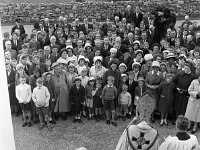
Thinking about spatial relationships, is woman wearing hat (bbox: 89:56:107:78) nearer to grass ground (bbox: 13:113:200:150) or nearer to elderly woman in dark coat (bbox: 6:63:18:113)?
grass ground (bbox: 13:113:200:150)

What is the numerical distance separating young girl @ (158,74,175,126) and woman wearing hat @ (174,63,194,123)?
123mm

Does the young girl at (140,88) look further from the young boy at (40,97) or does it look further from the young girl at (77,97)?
the young boy at (40,97)

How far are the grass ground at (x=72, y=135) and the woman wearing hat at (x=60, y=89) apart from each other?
12.2 inches

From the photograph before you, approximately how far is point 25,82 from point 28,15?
8739 millimetres

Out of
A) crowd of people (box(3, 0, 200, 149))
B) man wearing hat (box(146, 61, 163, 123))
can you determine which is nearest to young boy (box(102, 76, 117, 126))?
crowd of people (box(3, 0, 200, 149))

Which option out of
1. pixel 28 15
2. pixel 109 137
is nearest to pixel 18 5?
pixel 28 15

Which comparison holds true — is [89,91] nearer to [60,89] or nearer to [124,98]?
[60,89]

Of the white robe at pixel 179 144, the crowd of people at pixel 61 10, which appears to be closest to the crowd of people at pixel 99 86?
the white robe at pixel 179 144

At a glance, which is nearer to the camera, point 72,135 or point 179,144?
point 179,144

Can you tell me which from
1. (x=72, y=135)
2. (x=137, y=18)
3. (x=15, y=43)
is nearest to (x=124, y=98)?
(x=72, y=135)

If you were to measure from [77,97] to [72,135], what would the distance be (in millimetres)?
796

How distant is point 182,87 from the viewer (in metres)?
6.19

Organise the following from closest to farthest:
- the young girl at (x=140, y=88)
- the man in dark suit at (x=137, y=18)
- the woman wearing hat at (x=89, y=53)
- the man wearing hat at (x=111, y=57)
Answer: the young girl at (x=140, y=88) → the man wearing hat at (x=111, y=57) → the woman wearing hat at (x=89, y=53) → the man in dark suit at (x=137, y=18)

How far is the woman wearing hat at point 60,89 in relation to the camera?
6.43 m
